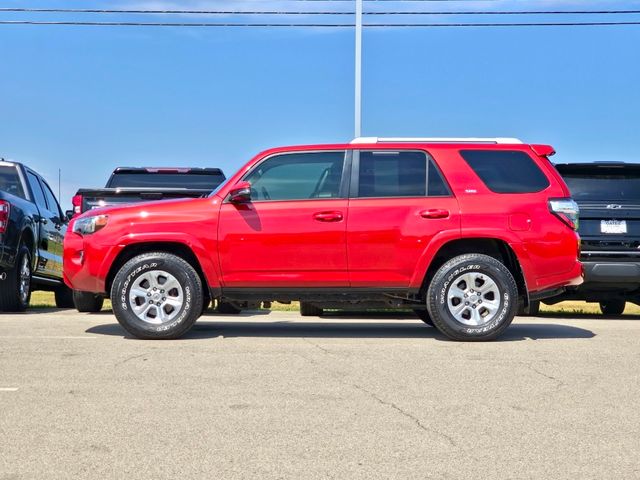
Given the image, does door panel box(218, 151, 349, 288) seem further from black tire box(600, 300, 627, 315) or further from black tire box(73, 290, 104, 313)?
black tire box(600, 300, 627, 315)

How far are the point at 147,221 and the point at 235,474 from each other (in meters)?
4.86

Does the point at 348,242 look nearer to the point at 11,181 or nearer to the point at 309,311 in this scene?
the point at 309,311

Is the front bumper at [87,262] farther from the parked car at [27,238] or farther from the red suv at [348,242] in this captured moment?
the parked car at [27,238]

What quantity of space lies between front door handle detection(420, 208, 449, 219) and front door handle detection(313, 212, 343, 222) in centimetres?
77

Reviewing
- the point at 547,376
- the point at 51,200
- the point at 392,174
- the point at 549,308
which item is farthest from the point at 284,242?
the point at 549,308

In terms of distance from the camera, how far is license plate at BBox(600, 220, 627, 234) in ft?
36.9

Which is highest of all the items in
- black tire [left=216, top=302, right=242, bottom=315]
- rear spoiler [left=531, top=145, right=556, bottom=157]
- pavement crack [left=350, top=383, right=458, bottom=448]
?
rear spoiler [left=531, top=145, right=556, bottom=157]

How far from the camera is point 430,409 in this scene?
5340 millimetres

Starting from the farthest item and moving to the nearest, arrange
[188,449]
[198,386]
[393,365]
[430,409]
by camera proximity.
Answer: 1. [393,365]
2. [198,386]
3. [430,409]
4. [188,449]

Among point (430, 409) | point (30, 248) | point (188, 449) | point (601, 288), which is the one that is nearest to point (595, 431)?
point (430, 409)

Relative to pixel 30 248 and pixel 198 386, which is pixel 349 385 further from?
pixel 30 248

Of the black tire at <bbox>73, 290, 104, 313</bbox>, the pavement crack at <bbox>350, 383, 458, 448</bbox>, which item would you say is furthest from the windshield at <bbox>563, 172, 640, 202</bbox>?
the pavement crack at <bbox>350, 383, 458, 448</bbox>

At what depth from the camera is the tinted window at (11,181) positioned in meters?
12.6

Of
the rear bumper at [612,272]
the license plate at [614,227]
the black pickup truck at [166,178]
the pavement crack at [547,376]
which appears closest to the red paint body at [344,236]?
the pavement crack at [547,376]
